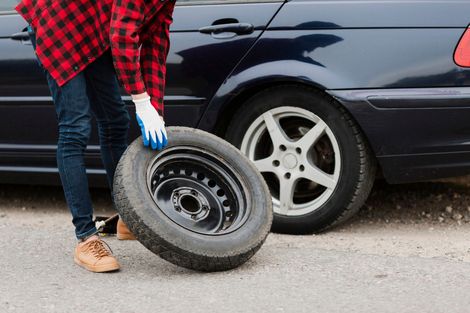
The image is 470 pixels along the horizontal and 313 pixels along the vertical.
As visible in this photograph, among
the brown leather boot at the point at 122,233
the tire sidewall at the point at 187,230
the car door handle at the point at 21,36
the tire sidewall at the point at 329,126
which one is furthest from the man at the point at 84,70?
the car door handle at the point at 21,36

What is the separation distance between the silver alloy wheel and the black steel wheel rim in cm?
51

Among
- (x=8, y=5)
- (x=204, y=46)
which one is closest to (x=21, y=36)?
(x=8, y=5)

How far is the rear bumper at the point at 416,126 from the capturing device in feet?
13.9

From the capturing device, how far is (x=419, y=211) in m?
5.11

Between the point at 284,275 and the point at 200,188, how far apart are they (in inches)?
25.4

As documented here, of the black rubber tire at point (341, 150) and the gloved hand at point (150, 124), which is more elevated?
the gloved hand at point (150, 124)

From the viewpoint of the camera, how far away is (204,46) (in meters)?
4.60

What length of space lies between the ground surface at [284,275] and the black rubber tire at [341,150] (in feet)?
0.30

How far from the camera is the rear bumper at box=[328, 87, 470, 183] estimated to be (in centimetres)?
423

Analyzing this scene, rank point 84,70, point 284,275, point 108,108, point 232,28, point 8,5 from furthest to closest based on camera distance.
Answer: point 8,5
point 232,28
point 108,108
point 84,70
point 284,275

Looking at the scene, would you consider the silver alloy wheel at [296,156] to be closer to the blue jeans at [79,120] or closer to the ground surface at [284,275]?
the ground surface at [284,275]

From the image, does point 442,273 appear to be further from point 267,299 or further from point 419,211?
point 419,211

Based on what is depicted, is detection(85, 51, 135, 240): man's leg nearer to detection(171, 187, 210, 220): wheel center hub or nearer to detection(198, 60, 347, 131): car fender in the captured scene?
detection(171, 187, 210, 220): wheel center hub

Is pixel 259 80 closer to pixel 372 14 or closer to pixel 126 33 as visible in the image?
pixel 372 14
